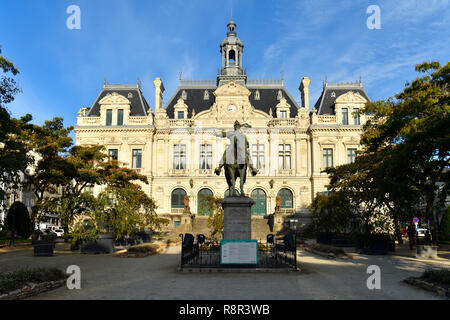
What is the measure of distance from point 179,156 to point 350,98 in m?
23.2

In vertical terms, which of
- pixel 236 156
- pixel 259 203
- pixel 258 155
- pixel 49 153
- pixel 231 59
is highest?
pixel 231 59

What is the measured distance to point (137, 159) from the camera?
48031mm

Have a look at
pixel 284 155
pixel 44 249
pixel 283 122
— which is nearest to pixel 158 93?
pixel 283 122

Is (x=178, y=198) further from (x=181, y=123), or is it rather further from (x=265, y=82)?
(x=265, y=82)

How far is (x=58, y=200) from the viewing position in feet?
80.8

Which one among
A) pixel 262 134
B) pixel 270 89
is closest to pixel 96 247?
pixel 262 134

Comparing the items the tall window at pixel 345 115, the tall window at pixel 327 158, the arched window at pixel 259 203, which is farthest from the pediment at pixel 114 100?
the tall window at pixel 345 115

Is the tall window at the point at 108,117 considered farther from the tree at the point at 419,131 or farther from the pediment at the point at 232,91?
the tree at the point at 419,131

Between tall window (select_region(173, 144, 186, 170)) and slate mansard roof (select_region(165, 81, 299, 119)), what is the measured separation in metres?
4.53

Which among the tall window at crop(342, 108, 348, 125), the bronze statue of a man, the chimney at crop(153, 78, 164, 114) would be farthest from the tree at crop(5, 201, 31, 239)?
the tall window at crop(342, 108, 348, 125)

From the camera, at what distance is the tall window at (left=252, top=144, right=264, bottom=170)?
47.9m

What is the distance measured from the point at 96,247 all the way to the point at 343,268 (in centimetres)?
1434
